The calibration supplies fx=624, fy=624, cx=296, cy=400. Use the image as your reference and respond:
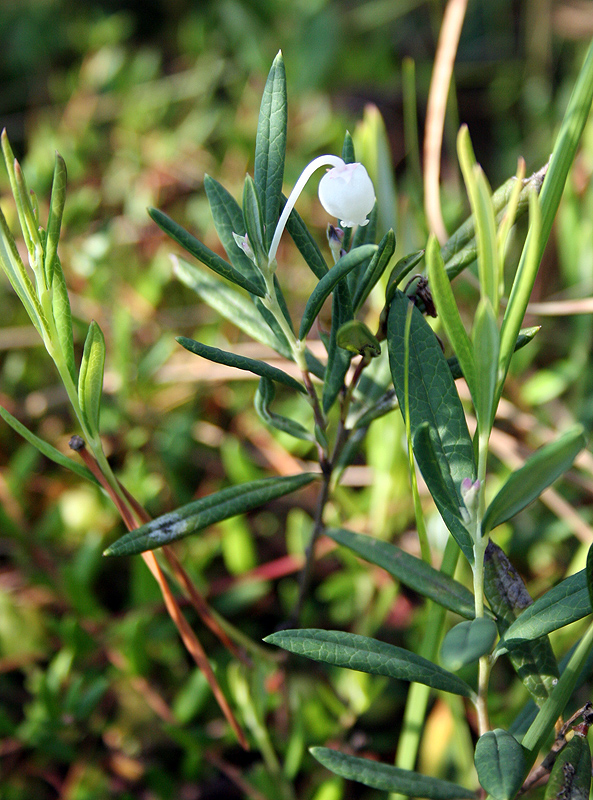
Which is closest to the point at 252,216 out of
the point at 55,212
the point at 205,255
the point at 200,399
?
the point at 205,255

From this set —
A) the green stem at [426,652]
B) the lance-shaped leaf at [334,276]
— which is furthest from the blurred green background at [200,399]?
the lance-shaped leaf at [334,276]

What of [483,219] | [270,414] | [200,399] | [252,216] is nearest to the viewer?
[483,219]

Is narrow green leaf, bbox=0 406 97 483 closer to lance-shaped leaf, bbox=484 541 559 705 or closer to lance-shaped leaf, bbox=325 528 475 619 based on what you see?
lance-shaped leaf, bbox=325 528 475 619

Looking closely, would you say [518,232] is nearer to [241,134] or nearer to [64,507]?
[241,134]

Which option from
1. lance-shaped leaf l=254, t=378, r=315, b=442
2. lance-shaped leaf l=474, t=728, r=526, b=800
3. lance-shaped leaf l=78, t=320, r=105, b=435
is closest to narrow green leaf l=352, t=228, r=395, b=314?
lance-shaped leaf l=254, t=378, r=315, b=442

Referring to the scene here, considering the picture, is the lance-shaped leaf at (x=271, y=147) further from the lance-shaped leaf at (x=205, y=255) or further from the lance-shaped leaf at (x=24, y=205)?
the lance-shaped leaf at (x=24, y=205)

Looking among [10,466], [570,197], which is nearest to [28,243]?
[10,466]

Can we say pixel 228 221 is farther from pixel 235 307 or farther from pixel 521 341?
pixel 521 341
